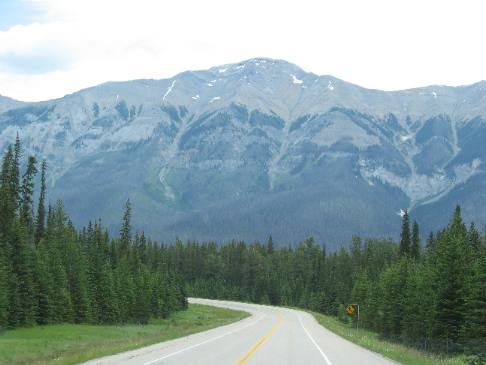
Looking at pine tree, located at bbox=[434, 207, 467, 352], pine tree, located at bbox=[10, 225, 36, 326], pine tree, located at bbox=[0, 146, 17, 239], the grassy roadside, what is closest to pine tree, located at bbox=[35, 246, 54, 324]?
pine tree, located at bbox=[10, 225, 36, 326]

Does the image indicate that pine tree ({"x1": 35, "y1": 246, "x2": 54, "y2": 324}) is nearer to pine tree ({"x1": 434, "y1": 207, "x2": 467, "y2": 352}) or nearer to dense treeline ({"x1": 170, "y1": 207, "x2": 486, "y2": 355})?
dense treeline ({"x1": 170, "y1": 207, "x2": 486, "y2": 355})

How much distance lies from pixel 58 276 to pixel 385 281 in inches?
1417

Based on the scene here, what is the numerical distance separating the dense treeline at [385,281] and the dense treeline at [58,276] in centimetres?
2932

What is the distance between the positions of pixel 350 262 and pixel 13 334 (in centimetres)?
11325

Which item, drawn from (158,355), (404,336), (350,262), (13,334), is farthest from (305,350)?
(350,262)

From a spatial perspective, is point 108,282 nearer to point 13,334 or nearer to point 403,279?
point 13,334

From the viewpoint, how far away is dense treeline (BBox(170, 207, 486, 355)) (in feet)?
163

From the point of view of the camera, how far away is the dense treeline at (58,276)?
60000 millimetres

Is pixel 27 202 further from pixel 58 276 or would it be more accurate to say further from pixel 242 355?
pixel 242 355

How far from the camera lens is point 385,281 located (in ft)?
258

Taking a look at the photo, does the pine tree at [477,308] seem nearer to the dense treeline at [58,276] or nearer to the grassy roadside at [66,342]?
the grassy roadside at [66,342]

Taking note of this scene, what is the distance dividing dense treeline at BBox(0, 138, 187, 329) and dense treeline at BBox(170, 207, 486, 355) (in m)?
29.3

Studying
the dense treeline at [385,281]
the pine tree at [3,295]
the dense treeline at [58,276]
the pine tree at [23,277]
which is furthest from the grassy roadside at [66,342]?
the dense treeline at [385,281]

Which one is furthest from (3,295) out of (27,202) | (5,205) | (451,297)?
(451,297)
